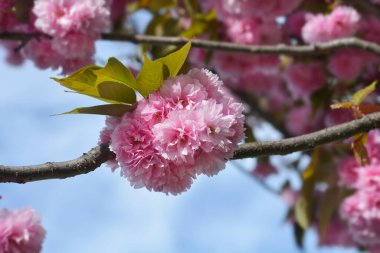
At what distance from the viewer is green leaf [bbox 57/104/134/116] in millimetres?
1141

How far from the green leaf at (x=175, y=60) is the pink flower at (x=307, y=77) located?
1.84m

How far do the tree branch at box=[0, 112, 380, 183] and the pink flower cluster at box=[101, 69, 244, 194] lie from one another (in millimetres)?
56

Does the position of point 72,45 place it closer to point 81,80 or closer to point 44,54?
point 44,54

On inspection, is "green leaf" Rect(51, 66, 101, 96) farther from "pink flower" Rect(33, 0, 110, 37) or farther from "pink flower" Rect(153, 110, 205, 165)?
"pink flower" Rect(33, 0, 110, 37)

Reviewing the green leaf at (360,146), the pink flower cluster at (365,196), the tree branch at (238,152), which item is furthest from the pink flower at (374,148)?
the tree branch at (238,152)

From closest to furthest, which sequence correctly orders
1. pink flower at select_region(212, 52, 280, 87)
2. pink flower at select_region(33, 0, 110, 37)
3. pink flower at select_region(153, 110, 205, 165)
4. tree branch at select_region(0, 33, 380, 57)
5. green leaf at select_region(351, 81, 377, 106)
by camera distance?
pink flower at select_region(153, 110, 205, 165) → green leaf at select_region(351, 81, 377, 106) → pink flower at select_region(33, 0, 110, 37) → tree branch at select_region(0, 33, 380, 57) → pink flower at select_region(212, 52, 280, 87)

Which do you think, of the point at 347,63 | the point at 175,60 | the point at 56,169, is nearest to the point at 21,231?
the point at 56,169

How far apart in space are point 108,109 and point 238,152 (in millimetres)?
280

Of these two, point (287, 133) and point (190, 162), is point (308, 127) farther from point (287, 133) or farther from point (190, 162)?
point (190, 162)

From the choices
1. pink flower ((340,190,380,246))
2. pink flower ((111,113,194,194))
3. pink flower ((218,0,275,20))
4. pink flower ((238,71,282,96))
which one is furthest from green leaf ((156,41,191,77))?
pink flower ((238,71,282,96))

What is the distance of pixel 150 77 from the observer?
1127mm

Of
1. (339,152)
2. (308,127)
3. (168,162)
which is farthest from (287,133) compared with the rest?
(168,162)

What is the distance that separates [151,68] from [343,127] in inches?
19.3

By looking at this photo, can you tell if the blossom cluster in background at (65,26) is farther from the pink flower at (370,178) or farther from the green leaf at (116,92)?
the pink flower at (370,178)
